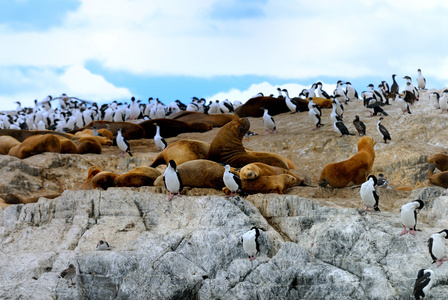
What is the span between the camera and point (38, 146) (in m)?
16.2

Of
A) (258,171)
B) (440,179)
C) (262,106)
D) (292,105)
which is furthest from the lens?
(262,106)

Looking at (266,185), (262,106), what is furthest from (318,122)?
(266,185)

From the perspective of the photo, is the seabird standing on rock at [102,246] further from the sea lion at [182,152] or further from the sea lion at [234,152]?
the sea lion at [234,152]

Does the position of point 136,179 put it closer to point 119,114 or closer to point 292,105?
point 292,105

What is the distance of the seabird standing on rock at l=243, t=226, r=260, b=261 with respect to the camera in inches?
355

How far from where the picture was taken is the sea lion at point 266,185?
35.9 ft

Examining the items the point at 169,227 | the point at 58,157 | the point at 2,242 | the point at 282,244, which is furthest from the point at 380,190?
the point at 58,157

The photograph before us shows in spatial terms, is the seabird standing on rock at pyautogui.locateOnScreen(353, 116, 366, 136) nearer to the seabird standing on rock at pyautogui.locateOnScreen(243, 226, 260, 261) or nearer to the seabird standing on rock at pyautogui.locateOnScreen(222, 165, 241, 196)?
the seabird standing on rock at pyautogui.locateOnScreen(222, 165, 241, 196)

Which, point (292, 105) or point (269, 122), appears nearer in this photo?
point (269, 122)

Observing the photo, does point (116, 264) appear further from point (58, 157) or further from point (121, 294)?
point (58, 157)

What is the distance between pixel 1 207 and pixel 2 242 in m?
1.82

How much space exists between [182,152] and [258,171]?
2.52 metres

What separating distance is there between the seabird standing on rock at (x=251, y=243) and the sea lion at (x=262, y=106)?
13395mm

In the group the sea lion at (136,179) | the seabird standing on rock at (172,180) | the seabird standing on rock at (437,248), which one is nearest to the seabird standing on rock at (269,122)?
the sea lion at (136,179)
